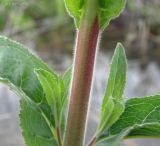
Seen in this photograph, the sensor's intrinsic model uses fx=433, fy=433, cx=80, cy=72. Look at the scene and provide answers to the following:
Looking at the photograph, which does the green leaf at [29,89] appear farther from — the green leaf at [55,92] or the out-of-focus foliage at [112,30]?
the out-of-focus foliage at [112,30]

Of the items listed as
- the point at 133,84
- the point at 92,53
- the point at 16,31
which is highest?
the point at 16,31

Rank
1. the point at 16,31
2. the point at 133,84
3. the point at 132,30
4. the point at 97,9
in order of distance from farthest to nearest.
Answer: the point at 132,30, the point at 16,31, the point at 133,84, the point at 97,9

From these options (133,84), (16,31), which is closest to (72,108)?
(133,84)

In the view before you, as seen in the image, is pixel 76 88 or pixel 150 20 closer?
pixel 76 88

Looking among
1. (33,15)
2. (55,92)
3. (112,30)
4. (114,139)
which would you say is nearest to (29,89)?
(55,92)

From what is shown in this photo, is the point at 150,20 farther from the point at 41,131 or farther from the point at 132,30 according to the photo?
the point at 41,131

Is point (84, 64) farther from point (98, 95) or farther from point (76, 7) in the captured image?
point (98, 95)

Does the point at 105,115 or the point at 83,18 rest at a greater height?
the point at 83,18
